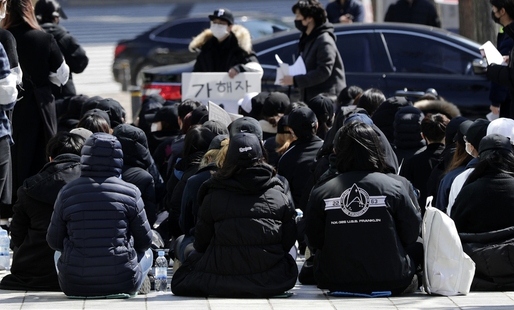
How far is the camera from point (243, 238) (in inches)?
319

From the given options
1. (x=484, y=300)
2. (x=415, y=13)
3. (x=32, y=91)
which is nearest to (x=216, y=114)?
(x=32, y=91)

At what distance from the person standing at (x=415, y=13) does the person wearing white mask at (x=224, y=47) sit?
421 cm

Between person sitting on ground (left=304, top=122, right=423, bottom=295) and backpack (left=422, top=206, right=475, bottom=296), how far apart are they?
129 mm

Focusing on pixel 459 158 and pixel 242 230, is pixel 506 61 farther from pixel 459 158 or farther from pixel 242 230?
pixel 242 230

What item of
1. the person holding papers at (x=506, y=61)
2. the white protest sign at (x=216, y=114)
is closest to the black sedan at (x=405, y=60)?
the person holding papers at (x=506, y=61)

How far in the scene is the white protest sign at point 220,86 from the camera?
1320cm

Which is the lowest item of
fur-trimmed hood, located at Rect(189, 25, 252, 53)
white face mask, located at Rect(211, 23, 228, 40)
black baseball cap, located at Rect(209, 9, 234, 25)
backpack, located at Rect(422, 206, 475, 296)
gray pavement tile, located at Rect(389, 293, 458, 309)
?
gray pavement tile, located at Rect(389, 293, 458, 309)

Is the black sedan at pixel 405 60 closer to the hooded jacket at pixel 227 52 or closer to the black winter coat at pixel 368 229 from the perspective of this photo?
the hooded jacket at pixel 227 52

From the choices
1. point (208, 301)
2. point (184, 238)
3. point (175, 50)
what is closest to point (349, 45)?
point (184, 238)

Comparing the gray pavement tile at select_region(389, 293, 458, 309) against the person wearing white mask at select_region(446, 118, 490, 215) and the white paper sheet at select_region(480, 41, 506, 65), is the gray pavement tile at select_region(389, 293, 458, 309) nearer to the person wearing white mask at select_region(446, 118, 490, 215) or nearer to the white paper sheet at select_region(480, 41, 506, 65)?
the person wearing white mask at select_region(446, 118, 490, 215)

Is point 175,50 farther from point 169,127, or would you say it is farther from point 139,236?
point 139,236

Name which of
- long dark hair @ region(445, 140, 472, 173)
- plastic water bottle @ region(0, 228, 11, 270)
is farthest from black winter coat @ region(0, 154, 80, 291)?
long dark hair @ region(445, 140, 472, 173)

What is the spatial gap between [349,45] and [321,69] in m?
1.72

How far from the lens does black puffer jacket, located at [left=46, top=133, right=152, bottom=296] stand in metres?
8.02
